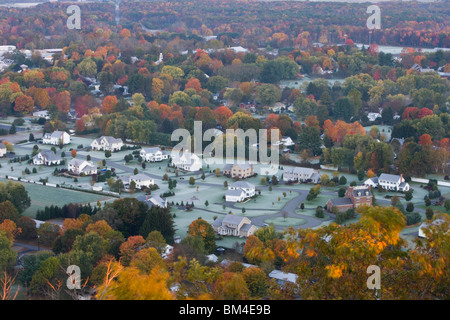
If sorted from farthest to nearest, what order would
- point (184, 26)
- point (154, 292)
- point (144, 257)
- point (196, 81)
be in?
1. point (184, 26)
2. point (196, 81)
3. point (144, 257)
4. point (154, 292)

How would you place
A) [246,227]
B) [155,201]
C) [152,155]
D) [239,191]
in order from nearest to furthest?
[246,227] → [155,201] → [239,191] → [152,155]

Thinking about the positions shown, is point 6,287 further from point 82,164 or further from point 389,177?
point 389,177

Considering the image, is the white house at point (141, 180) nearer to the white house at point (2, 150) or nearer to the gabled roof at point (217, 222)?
the gabled roof at point (217, 222)

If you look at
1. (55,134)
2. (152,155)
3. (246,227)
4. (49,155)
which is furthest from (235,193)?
(55,134)

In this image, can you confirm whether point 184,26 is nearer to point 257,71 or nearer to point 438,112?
point 257,71

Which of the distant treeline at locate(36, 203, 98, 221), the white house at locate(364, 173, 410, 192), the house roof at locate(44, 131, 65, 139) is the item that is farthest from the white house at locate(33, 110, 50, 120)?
the white house at locate(364, 173, 410, 192)

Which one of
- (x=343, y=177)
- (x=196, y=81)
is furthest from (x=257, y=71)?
(x=343, y=177)
